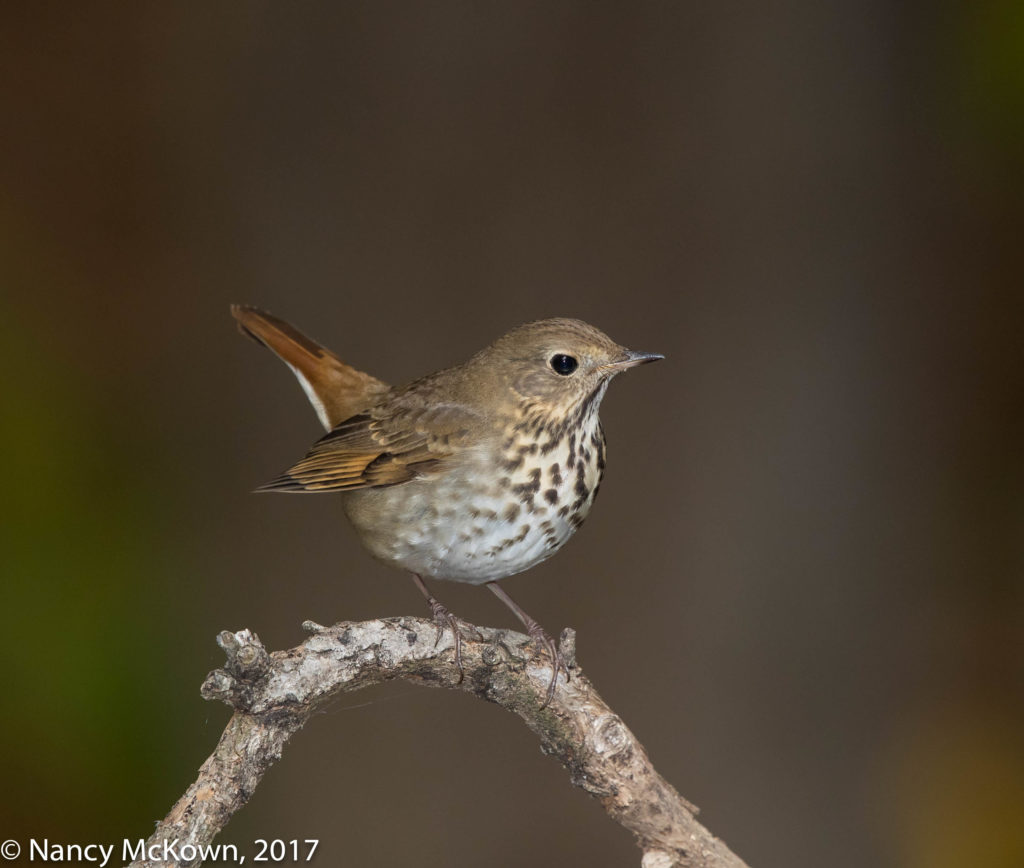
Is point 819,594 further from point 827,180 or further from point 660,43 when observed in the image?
point 660,43

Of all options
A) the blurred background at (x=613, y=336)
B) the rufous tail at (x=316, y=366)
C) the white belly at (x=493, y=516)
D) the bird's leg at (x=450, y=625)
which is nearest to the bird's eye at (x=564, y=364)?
the white belly at (x=493, y=516)

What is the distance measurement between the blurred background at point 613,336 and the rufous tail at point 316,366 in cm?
93

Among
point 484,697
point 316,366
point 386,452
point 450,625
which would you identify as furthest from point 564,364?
point 316,366

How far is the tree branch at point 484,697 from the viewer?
1.96 meters

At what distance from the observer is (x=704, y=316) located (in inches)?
152

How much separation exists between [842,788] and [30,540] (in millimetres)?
2501

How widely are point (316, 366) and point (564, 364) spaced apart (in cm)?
73

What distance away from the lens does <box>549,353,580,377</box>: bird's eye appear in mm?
2305

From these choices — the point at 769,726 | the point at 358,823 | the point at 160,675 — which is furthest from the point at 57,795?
the point at 769,726

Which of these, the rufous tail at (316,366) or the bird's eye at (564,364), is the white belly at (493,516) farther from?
the rufous tail at (316,366)

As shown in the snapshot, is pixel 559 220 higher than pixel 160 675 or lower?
higher

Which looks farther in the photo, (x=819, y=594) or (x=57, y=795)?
(x=819, y=594)

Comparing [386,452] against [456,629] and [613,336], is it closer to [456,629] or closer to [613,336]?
[456,629]

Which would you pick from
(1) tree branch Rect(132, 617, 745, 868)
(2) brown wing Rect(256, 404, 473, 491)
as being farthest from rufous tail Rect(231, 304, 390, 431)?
(1) tree branch Rect(132, 617, 745, 868)
